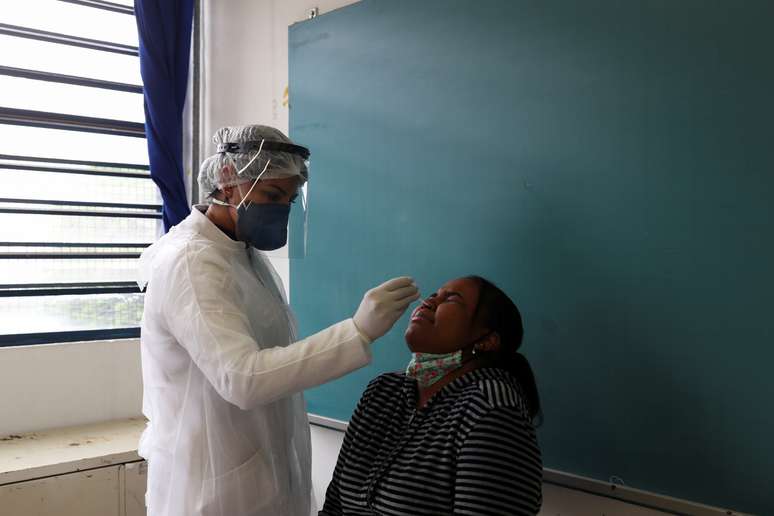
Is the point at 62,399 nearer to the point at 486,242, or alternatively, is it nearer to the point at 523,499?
the point at 486,242

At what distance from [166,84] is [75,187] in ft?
2.12

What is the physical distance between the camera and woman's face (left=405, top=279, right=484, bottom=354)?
5.56ft

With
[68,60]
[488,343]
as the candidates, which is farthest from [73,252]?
[488,343]

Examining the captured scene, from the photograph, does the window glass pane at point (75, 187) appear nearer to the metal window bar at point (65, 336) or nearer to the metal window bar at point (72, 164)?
the metal window bar at point (72, 164)

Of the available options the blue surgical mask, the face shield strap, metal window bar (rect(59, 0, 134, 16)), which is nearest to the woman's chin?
the blue surgical mask

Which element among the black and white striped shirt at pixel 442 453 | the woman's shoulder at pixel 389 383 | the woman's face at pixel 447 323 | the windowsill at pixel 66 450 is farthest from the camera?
the windowsill at pixel 66 450

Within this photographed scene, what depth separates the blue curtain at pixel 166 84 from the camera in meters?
3.24

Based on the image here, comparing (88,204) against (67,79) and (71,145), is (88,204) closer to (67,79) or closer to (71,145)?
(71,145)

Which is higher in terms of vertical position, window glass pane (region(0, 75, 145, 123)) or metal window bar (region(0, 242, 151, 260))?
window glass pane (region(0, 75, 145, 123))

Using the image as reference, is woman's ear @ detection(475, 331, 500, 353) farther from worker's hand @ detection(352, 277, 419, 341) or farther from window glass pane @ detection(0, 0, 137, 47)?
window glass pane @ detection(0, 0, 137, 47)

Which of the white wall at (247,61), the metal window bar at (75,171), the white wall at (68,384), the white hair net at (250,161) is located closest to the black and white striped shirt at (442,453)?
the white hair net at (250,161)

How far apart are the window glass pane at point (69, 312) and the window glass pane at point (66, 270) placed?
83mm

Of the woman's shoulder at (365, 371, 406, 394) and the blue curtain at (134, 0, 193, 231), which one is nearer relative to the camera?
the woman's shoulder at (365, 371, 406, 394)

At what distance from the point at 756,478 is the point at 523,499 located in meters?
0.51
